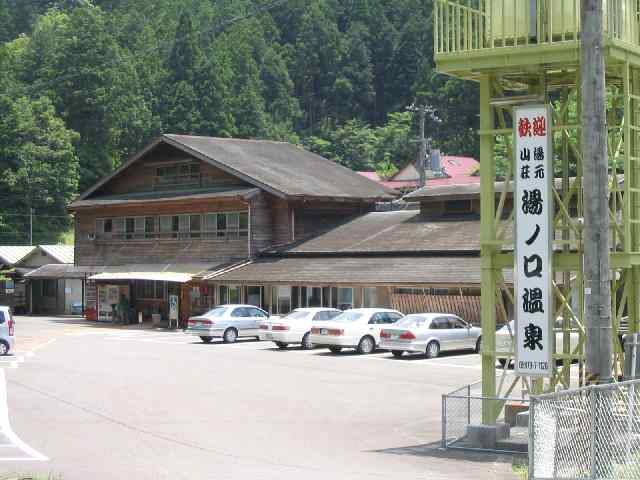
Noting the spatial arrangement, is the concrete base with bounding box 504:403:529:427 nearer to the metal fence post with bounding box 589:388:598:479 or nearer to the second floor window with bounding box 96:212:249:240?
the metal fence post with bounding box 589:388:598:479

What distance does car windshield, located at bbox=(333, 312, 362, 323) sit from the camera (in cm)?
3809

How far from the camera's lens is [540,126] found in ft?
59.2

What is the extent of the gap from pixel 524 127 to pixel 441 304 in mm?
25272

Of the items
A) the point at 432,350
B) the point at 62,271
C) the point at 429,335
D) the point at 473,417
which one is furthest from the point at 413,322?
the point at 62,271

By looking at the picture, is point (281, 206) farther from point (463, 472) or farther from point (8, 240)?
point (8, 240)

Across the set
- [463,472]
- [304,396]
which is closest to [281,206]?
[304,396]

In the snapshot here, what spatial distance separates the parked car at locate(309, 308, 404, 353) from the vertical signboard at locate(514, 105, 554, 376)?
19.3m

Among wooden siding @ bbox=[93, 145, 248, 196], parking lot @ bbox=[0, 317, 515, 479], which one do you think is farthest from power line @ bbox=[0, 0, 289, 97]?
parking lot @ bbox=[0, 317, 515, 479]

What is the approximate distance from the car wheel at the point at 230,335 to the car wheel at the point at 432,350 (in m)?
10.0

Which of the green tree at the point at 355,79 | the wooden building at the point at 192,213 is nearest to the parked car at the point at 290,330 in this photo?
the wooden building at the point at 192,213

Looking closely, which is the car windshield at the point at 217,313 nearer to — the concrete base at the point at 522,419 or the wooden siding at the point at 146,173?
the wooden siding at the point at 146,173

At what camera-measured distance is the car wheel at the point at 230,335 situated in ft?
141

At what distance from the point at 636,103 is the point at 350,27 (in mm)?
131410

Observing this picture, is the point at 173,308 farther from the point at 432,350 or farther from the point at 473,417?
the point at 473,417
